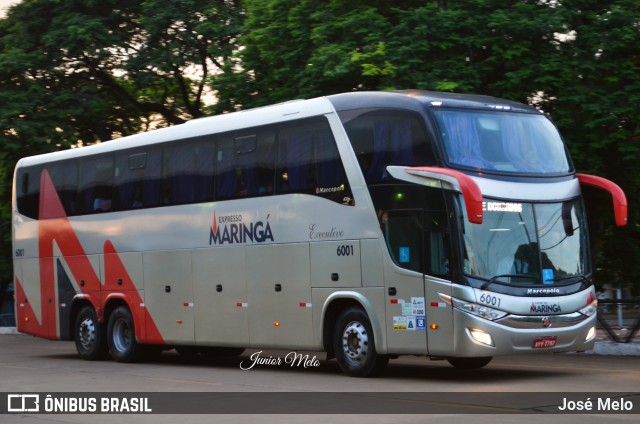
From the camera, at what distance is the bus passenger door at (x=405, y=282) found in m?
16.5

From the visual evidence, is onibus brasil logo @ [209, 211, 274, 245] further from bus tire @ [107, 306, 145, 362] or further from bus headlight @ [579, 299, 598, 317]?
bus headlight @ [579, 299, 598, 317]

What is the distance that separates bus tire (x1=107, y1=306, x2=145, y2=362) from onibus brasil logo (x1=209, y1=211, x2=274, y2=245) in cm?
349

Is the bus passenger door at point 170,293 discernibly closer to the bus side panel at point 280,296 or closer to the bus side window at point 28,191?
the bus side panel at point 280,296

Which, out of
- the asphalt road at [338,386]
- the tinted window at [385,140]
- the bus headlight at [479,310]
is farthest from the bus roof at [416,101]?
the asphalt road at [338,386]

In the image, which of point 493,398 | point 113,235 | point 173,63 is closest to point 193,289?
point 113,235

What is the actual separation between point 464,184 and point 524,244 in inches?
57.5

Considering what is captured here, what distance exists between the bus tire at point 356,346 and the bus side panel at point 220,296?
2.72 meters

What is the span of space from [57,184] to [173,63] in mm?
8182

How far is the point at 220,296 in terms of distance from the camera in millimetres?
20781

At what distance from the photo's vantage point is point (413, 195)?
16594mm

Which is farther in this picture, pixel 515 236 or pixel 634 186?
pixel 634 186

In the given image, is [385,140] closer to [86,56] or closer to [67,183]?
[67,183]

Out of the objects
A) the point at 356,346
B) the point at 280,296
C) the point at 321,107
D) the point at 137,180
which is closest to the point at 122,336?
the point at 137,180

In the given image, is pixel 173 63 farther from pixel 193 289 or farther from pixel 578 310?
pixel 578 310
